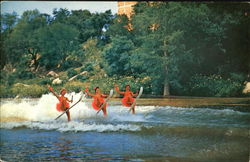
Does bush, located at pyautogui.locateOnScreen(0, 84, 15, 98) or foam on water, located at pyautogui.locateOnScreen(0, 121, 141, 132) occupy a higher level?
bush, located at pyautogui.locateOnScreen(0, 84, 15, 98)

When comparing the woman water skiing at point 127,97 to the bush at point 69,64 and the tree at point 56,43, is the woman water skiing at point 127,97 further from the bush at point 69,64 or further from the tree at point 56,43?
the tree at point 56,43

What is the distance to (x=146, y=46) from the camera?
5.28 meters

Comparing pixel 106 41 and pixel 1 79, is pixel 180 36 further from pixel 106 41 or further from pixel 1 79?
pixel 1 79

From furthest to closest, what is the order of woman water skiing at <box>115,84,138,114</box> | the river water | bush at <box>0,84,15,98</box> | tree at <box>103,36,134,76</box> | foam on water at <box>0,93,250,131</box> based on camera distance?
bush at <box>0,84,15,98</box> < woman water skiing at <box>115,84,138,114</box> < tree at <box>103,36,134,76</box> < foam on water at <box>0,93,250,131</box> < the river water

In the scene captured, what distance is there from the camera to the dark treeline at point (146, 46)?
16.4ft

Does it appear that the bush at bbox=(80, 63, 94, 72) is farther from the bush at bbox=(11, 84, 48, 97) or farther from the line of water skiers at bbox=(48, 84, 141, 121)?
the bush at bbox=(11, 84, 48, 97)

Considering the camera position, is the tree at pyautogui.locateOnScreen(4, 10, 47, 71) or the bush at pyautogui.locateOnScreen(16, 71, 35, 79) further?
the bush at pyautogui.locateOnScreen(16, 71, 35, 79)

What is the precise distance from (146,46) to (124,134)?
126cm

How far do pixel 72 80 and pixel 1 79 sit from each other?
4.06 feet

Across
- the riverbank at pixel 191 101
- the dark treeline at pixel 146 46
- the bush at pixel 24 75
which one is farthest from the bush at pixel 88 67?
the bush at pixel 24 75

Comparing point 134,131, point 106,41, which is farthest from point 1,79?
point 134,131

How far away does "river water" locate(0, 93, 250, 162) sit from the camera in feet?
16.4

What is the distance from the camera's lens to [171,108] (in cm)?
538

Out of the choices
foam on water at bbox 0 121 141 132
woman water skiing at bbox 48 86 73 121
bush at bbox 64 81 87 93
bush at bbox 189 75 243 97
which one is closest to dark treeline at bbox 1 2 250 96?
bush at bbox 189 75 243 97
